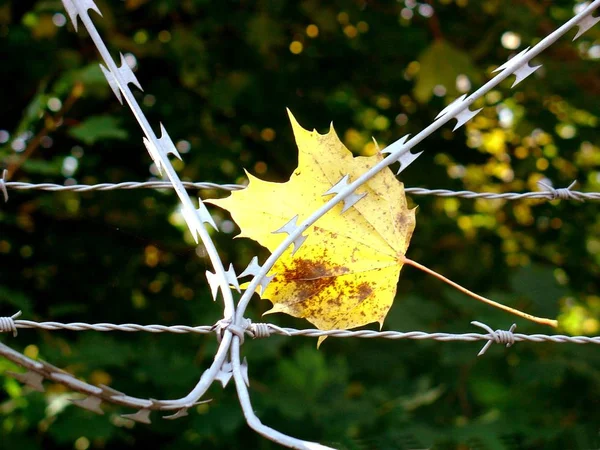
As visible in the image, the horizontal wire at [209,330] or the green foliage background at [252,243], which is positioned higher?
the horizontal wire at [209,330]

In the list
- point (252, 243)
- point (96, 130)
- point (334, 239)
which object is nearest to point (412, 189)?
point (334, 239)

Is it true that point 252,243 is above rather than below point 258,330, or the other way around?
below

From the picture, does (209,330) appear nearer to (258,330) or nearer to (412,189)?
(258,330)

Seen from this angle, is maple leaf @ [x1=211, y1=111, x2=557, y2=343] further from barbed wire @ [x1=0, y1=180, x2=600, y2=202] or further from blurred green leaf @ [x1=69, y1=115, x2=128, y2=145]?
blurred green leaf @ [x1=69, y1=115, x2=128, y2=145]

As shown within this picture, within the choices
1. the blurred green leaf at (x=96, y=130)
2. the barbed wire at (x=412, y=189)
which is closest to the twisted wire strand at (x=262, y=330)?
the barbed wire at (x=412, y=189)

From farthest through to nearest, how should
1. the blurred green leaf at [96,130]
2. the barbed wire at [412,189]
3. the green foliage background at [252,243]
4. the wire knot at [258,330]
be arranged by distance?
the green foliage background at [252,243] → the blurred green leaf at [96,130] → the barbed wire at [412,189] → the wire knot at [258,330]

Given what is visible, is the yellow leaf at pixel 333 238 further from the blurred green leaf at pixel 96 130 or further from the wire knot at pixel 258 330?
the blurred green leaf at pixel 96 130

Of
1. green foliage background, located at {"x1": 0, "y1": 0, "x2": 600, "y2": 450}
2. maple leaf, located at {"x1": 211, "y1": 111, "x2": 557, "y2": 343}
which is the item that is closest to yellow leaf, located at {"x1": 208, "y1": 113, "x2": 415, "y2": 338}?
maple leaf, located at {"x1": 211, "y1": 111, "x2": 557, "y2": 343}

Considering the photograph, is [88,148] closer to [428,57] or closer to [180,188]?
[428,57]
